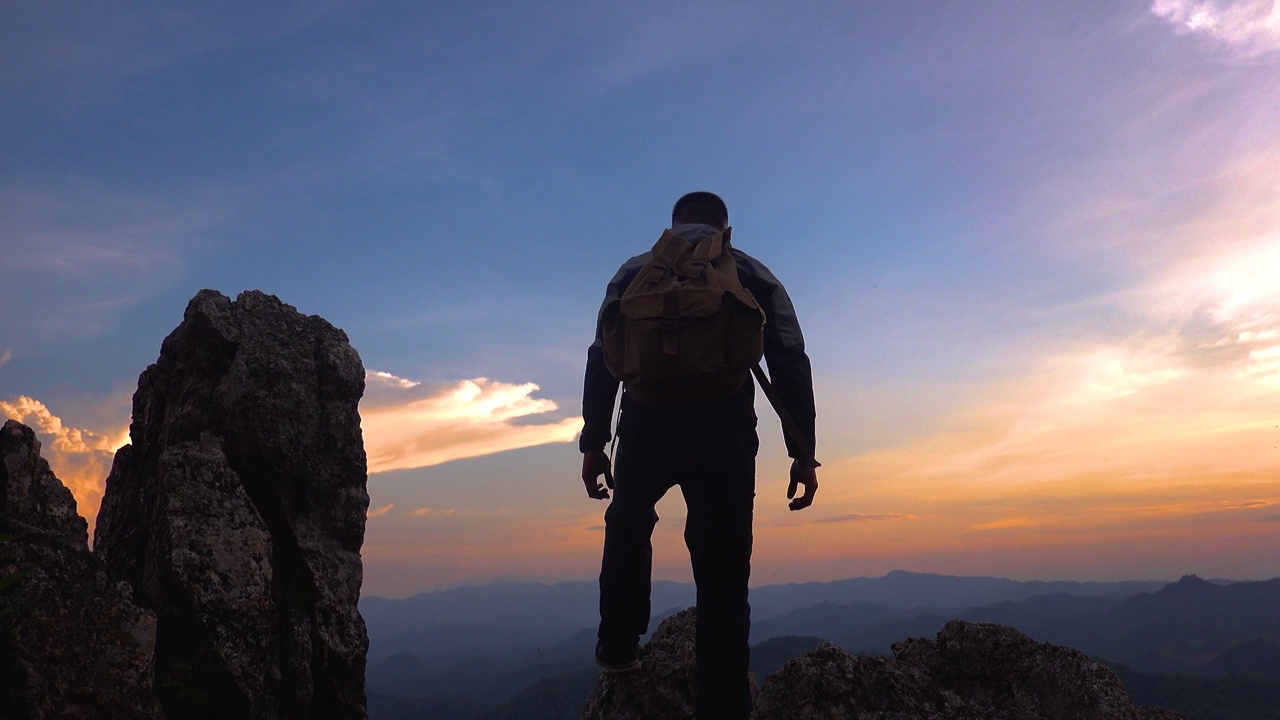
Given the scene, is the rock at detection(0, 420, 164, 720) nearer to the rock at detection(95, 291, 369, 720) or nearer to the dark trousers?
the rock at detection(95, 291, 369, 720)

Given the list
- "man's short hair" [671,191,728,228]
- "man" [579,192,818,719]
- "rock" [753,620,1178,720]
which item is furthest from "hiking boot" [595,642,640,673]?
"man's short hair" [671,191,728,228]

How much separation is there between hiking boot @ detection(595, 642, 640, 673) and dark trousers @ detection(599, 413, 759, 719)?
27 centimetres

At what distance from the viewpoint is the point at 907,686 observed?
24.7 feet

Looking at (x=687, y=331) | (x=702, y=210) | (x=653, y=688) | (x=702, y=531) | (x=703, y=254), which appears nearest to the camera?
(x=687, y=331)

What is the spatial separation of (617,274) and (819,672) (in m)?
4.74

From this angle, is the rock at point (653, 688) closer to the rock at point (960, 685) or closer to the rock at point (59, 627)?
the rock at point (960, 685)

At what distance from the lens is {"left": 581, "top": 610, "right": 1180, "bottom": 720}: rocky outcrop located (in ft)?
23.8

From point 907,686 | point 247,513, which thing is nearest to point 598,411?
point 247,513

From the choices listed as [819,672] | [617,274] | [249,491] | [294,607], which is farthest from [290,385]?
[819,672]

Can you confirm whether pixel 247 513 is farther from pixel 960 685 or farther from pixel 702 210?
pixel 960 685

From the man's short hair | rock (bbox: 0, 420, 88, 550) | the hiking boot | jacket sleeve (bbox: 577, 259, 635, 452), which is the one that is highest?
the man's short hair

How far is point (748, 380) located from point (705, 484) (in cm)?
114

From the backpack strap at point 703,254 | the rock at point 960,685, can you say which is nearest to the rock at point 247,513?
the rock at point 960,685

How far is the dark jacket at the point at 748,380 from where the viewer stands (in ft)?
22.6
